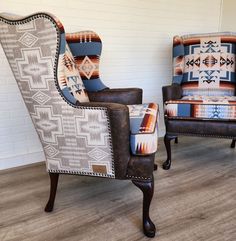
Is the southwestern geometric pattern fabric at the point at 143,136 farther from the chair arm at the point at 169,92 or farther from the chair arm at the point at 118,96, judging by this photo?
the chair arm at the point at 169,92

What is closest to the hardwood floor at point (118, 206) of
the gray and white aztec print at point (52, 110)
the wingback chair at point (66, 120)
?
the wingback chair at point (66, 120)

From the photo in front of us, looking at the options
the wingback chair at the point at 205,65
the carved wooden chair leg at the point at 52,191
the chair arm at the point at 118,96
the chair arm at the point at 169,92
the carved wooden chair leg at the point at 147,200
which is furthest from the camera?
the wingback chair at the point at 205,65

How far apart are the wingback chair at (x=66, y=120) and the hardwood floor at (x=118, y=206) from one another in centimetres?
18

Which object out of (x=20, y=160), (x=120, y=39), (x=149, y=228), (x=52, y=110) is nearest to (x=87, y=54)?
(x=120, y=39)

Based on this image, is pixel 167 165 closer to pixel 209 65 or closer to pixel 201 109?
pixel 201 109

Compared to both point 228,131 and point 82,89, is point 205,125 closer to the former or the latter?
point 228,131

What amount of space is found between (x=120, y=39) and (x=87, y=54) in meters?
0.67

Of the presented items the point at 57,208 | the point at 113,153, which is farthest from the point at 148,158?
the point at 57,208

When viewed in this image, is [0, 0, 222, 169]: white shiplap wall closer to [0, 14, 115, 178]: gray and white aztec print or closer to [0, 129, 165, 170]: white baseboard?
[0, 129, 165, 170]: white baseboard

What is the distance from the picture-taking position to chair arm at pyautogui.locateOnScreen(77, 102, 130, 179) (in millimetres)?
1157

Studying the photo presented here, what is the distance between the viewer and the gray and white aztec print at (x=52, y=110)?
115cm

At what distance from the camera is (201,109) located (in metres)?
1.88

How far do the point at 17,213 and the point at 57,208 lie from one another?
0.73 ft

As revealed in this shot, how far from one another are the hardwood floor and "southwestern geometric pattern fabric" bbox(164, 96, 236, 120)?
0.44 metres
